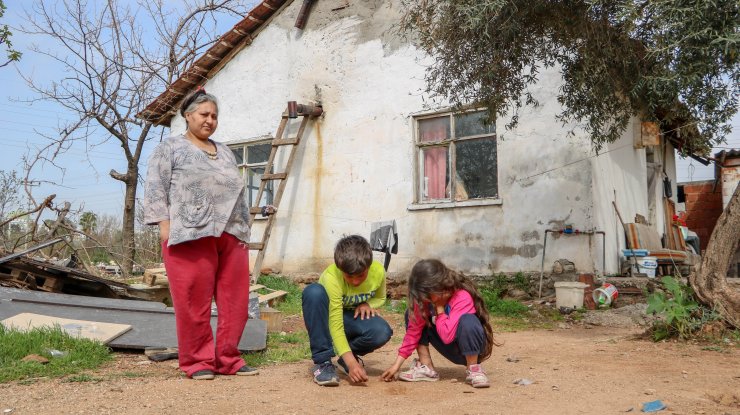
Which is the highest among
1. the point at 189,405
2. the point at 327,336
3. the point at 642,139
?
the point at 642,139

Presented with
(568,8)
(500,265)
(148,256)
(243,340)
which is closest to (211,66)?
(148,256)

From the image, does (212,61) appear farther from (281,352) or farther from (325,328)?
(325,328)

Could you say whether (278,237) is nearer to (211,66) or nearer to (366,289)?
(211,66)

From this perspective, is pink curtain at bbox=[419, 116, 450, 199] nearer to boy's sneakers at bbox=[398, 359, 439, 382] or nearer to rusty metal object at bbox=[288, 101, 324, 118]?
rusty metal object at bbox=[288, 101, 324, 118]

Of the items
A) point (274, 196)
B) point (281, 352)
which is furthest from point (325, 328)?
point (274, 196)

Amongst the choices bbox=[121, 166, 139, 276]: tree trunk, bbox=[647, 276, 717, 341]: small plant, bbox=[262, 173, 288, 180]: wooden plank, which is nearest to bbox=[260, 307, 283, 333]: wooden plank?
bbox=[647, 276, 717, 341]: small plant

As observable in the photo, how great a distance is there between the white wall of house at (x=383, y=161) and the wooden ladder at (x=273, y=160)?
19cm

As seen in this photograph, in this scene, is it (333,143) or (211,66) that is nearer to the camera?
(333,143)

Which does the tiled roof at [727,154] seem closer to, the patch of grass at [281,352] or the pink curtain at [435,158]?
the pink curtain at [435,158]

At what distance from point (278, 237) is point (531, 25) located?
5.82 m

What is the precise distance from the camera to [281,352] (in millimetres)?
5078

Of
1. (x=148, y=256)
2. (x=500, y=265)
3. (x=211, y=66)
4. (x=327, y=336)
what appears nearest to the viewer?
(x=327, y=336)

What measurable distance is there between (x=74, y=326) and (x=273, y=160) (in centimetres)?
632

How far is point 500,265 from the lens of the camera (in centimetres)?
894
